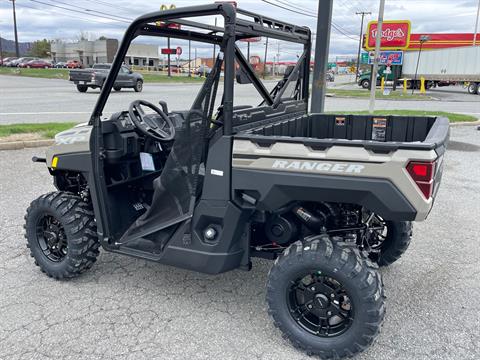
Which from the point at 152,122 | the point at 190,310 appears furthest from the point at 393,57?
the point at 190,310

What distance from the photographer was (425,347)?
2832mm

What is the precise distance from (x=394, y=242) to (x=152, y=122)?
2254mm

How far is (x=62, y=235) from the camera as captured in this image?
12.0 feet

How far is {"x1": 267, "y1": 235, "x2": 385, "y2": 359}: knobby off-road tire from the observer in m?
2.59

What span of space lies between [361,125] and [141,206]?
80.4 inches

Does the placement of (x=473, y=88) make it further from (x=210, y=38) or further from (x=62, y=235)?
(x=62, y=235)

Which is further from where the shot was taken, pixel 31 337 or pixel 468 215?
pixel 468 215

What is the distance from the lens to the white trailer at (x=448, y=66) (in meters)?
30.3

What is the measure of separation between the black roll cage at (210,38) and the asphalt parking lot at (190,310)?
55 cm

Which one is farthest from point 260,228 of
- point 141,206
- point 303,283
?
point 141,206

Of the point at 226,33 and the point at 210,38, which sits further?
the point at 210,38

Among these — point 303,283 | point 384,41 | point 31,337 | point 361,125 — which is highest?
point 384,41

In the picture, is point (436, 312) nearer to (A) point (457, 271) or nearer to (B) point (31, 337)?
(A) point (457, 271)

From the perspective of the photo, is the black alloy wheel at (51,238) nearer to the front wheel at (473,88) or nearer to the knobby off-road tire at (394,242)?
the knobby off-road tire at (394,242)
